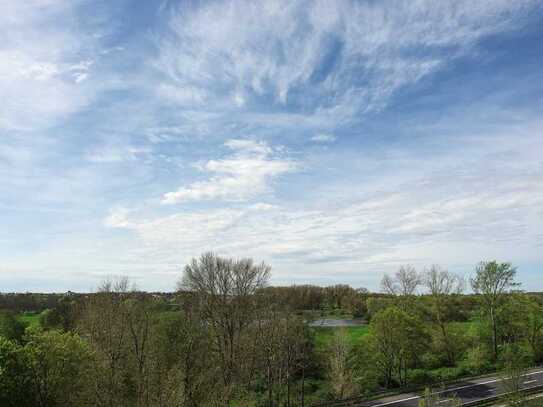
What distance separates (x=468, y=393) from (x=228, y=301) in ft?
88.2

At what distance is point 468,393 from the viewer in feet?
155

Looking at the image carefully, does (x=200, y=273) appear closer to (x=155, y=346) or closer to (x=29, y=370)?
(x=155, y=346)

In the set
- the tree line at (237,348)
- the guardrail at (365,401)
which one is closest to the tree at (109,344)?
the tree line at (237,348)

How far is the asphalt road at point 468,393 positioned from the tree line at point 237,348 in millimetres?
2588

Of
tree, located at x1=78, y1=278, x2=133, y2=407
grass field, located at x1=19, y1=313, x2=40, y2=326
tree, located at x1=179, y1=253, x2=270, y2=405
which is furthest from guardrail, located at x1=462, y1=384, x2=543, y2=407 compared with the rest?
grass field, located at x1=19, y1=313, x2=40, y2=326

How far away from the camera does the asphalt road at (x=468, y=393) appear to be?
45053mm

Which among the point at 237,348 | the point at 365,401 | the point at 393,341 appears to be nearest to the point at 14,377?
the point at 237,348

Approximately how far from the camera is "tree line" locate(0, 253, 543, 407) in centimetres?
3816

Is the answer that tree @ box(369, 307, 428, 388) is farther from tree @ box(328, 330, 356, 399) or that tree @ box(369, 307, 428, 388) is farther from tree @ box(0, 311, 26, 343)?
tree @ box(0, 311, 26, 343)

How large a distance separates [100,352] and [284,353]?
18.5m

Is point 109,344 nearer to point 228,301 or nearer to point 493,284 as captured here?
point 228,301

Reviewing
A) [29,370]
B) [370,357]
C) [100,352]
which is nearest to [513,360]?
[370,357]

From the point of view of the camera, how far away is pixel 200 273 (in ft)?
Result: 184

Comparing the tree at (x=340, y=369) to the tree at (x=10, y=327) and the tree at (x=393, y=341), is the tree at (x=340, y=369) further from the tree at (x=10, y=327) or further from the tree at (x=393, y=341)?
the tree at (x=10, y=327)
